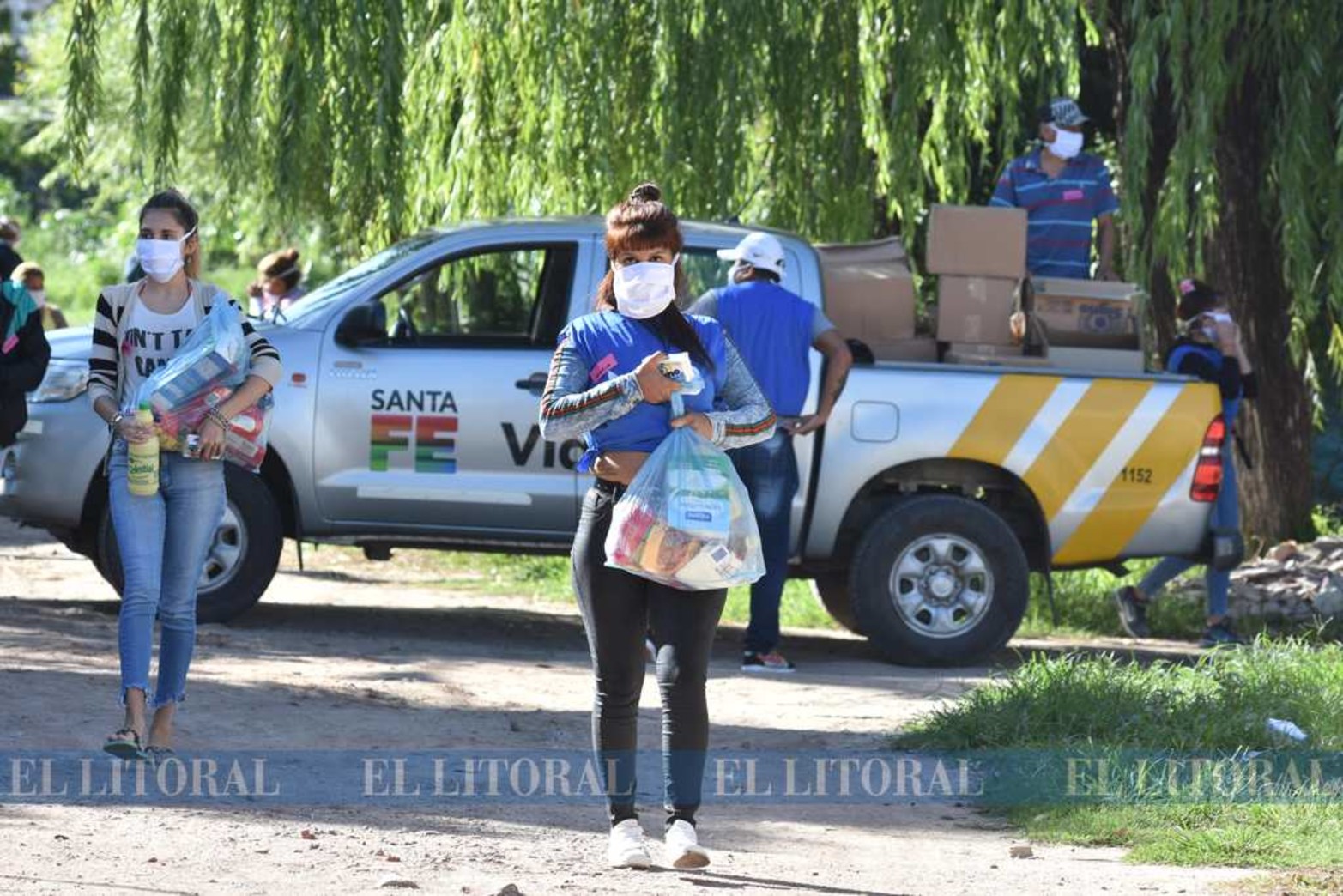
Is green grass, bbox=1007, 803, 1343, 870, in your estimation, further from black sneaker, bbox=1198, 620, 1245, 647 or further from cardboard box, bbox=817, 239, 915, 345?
black sneaker, bbox=1198, 620, 1245, 647

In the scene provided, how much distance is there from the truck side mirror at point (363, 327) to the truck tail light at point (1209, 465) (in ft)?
12.5

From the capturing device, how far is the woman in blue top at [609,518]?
235 inches

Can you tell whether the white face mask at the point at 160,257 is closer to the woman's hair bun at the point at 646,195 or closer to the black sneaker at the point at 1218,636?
the woman's hair bun at the point at 646,195

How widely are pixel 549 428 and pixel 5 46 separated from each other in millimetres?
25197

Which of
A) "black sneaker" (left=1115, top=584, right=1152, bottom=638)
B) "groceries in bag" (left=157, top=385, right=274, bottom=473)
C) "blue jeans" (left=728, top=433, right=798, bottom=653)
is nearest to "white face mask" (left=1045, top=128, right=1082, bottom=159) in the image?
"black sneaker" (left=1115, top=584, right=1152, bottom=638)

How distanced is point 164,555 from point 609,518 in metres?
1.75

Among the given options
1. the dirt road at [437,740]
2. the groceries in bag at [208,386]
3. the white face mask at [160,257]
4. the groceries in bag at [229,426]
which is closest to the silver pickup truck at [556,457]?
the dirt road at [437,740]

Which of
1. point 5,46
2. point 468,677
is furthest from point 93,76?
point 5,46

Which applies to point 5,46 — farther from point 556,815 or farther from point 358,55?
point 556,815

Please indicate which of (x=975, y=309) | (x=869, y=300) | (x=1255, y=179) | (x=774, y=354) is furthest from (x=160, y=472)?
(x=1255, y=179)

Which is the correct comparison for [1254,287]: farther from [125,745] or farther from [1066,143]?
[125,745]

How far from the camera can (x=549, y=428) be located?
19.7 feet

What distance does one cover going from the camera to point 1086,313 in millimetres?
10766

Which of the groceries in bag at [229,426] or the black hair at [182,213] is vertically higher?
the black hair at [182,213]
